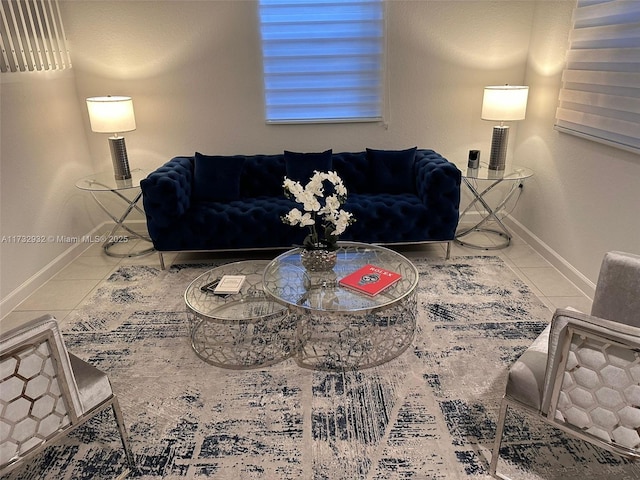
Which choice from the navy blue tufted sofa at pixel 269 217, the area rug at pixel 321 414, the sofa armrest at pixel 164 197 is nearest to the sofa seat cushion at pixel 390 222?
the navy blue tufted sofa at pixel 269 217

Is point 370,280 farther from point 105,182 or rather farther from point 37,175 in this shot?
point 37,175

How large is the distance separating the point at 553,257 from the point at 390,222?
4.34 feet

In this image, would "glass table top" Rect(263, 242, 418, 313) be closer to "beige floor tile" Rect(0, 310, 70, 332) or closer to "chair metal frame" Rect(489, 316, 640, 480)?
"chair metal frame" Rect(489, 316, 640, 480)

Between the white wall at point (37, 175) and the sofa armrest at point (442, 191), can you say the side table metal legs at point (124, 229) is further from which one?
the sofa armrest at point (442, 191)

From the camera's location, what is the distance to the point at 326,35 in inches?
154

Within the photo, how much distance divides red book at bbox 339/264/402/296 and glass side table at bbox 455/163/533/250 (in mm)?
Answer: 1552

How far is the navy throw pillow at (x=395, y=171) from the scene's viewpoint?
12.6 feet

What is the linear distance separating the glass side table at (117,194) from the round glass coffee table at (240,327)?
1.45m

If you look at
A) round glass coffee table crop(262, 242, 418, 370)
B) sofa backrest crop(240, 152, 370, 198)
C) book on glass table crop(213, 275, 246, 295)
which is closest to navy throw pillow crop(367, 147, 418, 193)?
sofa backrest crop(240, 152, 370, 198)

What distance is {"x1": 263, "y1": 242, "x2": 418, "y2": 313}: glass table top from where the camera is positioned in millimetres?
2271

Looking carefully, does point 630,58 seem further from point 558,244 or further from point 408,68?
point 408,68

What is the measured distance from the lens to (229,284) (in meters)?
2.58

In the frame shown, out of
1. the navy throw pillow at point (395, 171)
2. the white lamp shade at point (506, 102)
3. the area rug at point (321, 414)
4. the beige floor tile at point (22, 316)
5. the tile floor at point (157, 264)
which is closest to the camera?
the area rug at point (321, 414)

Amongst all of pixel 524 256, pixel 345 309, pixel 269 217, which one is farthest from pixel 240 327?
pixel 524 256
